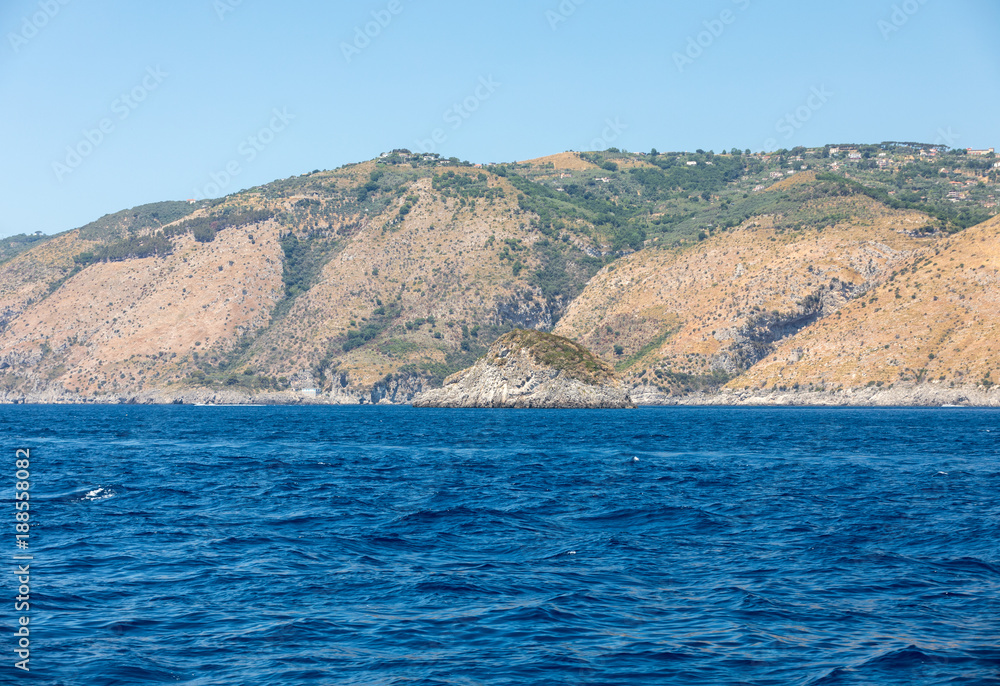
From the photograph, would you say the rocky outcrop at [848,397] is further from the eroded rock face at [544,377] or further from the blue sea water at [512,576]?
the blue sea water at [512,576]

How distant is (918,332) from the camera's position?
524ft

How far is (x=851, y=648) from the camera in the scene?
17.2m

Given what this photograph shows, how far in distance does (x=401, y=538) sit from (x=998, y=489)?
26.8 metres

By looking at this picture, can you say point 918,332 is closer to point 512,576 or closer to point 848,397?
point 848,397

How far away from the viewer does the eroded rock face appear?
14812cm

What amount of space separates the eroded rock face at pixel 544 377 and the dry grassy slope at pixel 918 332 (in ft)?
138

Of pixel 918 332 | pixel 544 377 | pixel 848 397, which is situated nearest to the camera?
pixel 544 377

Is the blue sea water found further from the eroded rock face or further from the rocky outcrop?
the rocky outcrop

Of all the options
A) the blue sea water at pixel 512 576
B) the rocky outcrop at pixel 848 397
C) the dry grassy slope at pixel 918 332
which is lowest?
the rocky outcrop at pixel 848 397

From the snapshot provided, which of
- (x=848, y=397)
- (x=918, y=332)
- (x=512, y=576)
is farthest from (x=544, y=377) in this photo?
(x=512, y=576)

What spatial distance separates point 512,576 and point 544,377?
4954 inches

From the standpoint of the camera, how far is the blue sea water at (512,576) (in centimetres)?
1653

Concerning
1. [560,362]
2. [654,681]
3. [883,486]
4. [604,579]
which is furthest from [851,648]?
[560,362]

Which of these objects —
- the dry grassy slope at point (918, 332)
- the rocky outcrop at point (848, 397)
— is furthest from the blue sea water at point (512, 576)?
the dry grassy slope at point (918, 332)
